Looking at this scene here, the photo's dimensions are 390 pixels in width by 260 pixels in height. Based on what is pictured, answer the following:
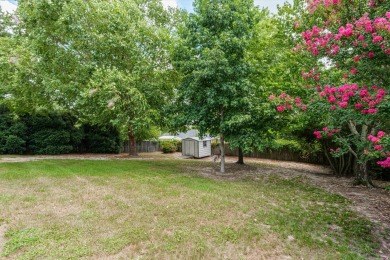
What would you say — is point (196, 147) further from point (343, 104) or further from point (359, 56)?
point (359, 56)

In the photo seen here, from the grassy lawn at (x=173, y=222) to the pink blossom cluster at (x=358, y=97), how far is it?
2368mm

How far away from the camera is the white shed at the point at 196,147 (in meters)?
17.3

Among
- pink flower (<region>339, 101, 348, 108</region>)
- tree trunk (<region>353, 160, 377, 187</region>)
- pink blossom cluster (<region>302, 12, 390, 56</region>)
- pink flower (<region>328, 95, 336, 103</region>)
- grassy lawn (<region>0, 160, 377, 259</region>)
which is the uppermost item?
pink blossom cluster (<region>302, 12, 390, 56</region>)

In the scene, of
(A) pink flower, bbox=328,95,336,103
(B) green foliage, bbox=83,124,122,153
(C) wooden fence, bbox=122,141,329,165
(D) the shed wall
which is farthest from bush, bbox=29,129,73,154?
(A) pink flower, bbox=328,95,336,103

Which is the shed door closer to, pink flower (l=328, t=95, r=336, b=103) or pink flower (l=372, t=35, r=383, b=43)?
pink flower (l=328, t=95, r=336, b=103)

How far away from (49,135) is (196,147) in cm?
1093

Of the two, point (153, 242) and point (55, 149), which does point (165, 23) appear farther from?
point (153, 242)

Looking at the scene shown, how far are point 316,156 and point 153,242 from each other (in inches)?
549

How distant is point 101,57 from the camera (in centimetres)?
967

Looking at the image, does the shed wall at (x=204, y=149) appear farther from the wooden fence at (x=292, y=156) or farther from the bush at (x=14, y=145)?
the bush at (x=14, y=145)

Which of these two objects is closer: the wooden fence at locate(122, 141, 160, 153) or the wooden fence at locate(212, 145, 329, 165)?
the wooden fence at locate(212, 145, 329, 165)

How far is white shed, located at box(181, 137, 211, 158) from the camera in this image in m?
17.3

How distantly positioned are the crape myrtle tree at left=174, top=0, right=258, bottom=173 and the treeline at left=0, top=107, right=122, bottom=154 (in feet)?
35.0

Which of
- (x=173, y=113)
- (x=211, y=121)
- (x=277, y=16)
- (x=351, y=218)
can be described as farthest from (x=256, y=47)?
(x=351, y=218)
